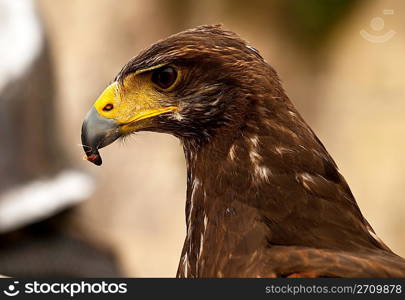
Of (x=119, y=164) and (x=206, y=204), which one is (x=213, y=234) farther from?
(x=119, y=164)

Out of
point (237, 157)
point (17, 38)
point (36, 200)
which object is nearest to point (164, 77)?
point (237, 157)

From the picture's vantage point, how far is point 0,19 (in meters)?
5.82

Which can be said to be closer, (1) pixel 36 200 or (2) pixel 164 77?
(2) pixel 164 77

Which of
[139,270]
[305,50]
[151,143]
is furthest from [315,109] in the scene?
[139,270]

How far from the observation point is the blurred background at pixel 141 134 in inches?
219

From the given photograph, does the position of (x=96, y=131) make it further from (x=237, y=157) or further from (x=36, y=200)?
(x=36, y=200)

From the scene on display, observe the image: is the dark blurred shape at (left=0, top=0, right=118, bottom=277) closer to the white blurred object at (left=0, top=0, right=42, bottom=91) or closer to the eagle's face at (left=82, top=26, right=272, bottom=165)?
the white blurred object at (left=0, top=0, right=42, bottom=91)

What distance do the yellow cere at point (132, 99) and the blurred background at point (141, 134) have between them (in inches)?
123

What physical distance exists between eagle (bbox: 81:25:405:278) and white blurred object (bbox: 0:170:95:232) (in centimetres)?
352

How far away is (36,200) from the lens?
18.0ft

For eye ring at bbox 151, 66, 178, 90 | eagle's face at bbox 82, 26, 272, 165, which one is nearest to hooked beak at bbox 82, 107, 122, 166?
eagle's face at bbox 82, 26, 272, 165

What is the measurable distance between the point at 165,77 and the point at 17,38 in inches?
159

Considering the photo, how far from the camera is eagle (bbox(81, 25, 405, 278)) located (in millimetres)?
1850

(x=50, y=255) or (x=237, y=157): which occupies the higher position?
(x=237, y=157)
